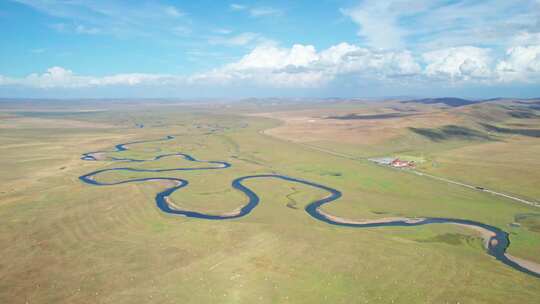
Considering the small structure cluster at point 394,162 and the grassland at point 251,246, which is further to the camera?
the small structure cluster at point 394,162

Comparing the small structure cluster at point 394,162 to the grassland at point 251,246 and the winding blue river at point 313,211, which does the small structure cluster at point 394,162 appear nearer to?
the grassland at point 251,246

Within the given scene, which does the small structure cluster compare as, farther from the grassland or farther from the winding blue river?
the winding blue river

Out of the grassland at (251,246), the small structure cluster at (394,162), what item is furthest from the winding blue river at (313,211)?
the small structure cluster at (394,162)

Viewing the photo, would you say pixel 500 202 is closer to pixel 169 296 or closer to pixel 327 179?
pixel 327 179

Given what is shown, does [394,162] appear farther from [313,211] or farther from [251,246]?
[251,246]

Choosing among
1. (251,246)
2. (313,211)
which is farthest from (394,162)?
(251,246)

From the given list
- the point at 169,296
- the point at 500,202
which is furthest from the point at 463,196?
the point at 169,296

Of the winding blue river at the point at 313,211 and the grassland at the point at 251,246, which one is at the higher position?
the grassland at the point at 251,246

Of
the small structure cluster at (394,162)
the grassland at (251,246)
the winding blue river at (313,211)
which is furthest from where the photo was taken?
the small structure cluster at (394,162)
